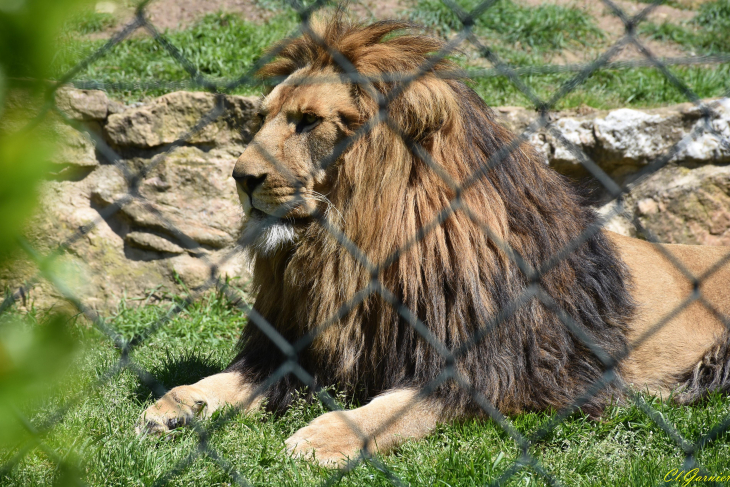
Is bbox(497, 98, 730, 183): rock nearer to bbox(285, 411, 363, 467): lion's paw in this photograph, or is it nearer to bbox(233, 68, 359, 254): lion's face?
bbox(233, 68, 359, 254): lion's face

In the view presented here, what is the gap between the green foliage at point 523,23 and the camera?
6.54m

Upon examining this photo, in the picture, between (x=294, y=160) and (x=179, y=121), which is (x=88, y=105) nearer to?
(x=179, y=121)

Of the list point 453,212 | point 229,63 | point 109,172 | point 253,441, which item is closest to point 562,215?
point 453,212

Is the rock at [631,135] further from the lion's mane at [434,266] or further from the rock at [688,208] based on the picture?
the lion's mane at [434,266]

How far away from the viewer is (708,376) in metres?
3.39

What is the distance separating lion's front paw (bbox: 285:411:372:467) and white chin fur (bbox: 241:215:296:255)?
0.76 m

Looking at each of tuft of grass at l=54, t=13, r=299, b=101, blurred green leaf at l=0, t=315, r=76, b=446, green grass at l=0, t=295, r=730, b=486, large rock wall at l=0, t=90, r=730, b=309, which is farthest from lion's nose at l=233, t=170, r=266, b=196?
tuft of grass at l=54, t=13, r=299, b=101

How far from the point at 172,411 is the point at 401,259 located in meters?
1.15

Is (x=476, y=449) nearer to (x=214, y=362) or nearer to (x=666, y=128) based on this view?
(x=214, y=362)

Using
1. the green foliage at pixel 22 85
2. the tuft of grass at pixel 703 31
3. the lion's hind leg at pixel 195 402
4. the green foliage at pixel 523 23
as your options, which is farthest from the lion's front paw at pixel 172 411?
the tuft of grass at pixel 703 31

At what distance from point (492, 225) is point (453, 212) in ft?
0.58

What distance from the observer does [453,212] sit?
2969 millimetres

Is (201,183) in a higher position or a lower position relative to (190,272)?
higher

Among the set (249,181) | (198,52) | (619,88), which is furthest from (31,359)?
(619,88)
